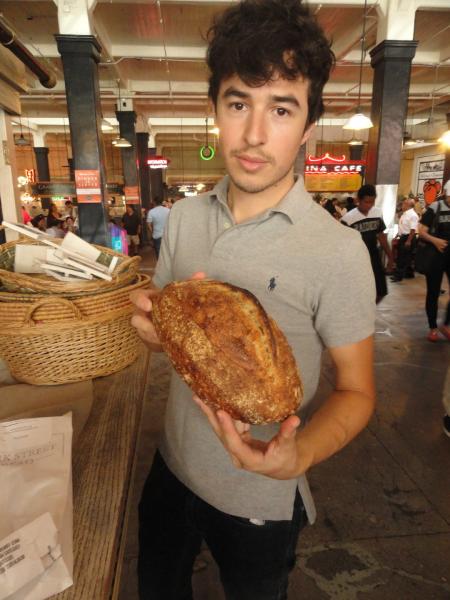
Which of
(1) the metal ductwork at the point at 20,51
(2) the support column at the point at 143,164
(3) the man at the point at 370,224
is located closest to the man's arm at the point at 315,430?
(3) the man at the point at 370,224

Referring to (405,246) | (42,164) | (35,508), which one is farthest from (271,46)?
(42,164)

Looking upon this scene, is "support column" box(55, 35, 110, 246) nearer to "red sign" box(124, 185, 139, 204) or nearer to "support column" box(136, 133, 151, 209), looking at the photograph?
"red sign" box(124, 185, 139, 204)

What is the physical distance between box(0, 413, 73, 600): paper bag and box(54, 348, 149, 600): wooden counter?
0.04 m

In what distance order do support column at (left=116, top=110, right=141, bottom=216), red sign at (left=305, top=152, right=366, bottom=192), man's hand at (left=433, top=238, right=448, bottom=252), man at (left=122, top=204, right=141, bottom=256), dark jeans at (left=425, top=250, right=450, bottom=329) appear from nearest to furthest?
man's hand at (left=433, top=238, right=448, bottom=252) < dark jeans at (left=425, top=250, right=450, bottom=329) < red sign at (left=305, top=152, right=366, bottom=192) < man at (left=122, top=204, right=141, bottom=256) < support column at (left=116, top=110, right=141, bottom=216)

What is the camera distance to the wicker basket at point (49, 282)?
1.30 m

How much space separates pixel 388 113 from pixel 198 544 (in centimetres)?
741

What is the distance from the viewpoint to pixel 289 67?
1.01m

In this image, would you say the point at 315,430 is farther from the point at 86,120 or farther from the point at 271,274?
the point at 86,120

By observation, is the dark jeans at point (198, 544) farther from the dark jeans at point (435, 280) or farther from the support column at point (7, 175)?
the support column at point (7, 175)

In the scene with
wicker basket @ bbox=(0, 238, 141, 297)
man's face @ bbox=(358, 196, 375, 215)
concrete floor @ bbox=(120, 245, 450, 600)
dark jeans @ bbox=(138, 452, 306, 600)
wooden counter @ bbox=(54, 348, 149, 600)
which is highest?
man's face @ bbox=(358, 196, 375, 215)

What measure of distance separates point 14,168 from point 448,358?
7644 mm

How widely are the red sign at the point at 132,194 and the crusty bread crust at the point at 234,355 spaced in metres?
12.6

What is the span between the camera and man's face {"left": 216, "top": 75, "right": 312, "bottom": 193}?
993mm

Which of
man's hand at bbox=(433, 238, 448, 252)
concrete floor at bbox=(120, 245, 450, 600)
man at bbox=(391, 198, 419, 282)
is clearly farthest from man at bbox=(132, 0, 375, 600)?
man at bbox=(391, 198, 419, 282)
